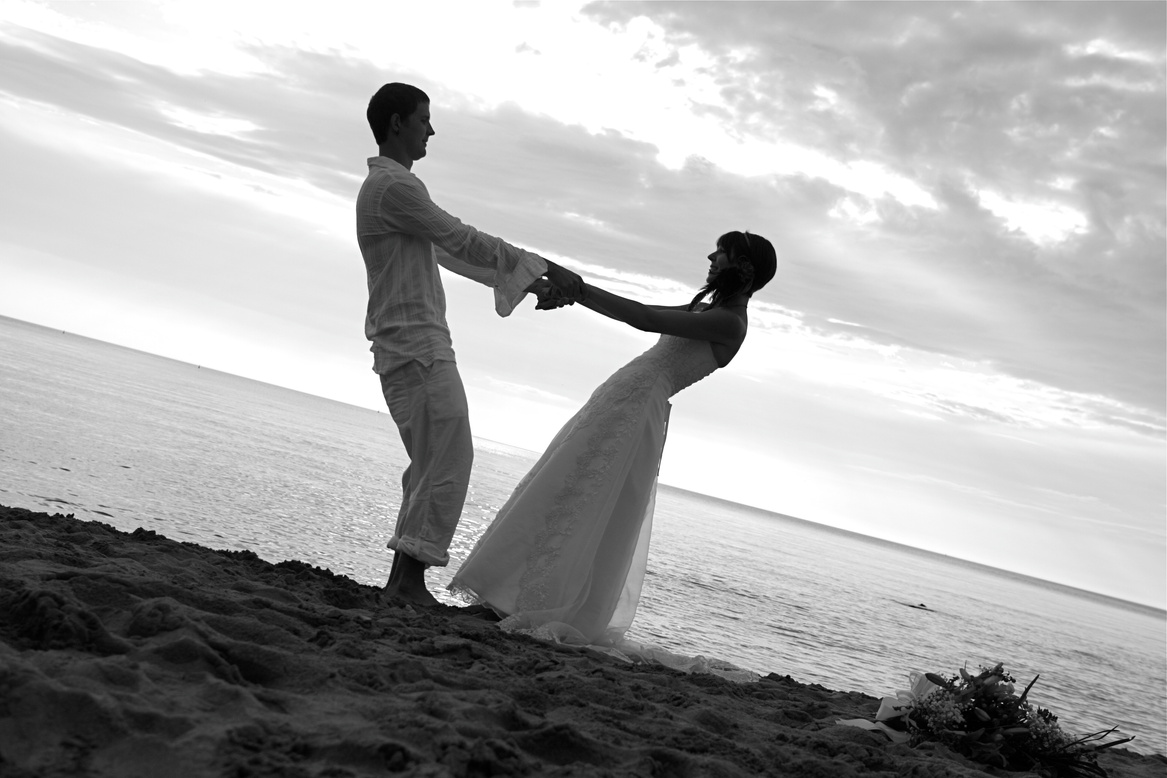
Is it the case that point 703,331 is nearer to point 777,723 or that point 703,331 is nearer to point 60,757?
point 777,723

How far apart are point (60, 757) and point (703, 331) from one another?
438 centimetres

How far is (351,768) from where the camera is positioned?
2322 mm

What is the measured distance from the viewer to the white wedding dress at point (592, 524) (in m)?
5.42

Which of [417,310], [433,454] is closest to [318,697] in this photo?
[433,454]

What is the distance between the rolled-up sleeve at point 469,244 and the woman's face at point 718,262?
1119 millimetres

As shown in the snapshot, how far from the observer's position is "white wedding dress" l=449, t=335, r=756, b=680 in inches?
213

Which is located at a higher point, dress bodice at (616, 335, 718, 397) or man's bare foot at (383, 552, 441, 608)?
dress bodice at (616, 335, 718, 397)

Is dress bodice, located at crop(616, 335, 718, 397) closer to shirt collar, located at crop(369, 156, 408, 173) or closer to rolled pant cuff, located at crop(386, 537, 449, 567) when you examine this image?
rolled pant cuff, located at crop(386, 537, 449, 567)

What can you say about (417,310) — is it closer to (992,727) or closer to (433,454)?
(433,454)

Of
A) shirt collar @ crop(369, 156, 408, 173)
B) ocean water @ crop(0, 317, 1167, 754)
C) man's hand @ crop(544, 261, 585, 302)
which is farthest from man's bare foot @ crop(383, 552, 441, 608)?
ocean water @ crop(0, 317, 1167, 754)

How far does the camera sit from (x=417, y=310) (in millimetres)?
5512

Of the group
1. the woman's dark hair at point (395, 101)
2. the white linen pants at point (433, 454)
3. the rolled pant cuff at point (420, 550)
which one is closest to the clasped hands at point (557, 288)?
the white linen pants at point (433, 454)

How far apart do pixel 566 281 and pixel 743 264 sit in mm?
1156

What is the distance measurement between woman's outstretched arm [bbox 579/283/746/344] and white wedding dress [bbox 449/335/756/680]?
148 millimetres
